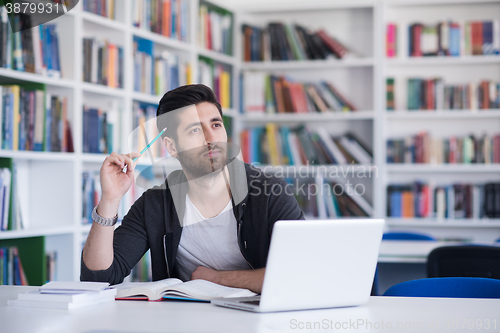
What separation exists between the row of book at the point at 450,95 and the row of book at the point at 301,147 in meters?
0.42

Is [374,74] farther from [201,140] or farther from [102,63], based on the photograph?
[201,140]

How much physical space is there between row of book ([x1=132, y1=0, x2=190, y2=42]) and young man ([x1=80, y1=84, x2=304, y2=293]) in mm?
1663

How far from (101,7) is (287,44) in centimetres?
155

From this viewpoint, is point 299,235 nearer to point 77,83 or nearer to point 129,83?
point 77,83

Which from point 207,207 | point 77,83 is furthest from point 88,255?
point 77,83

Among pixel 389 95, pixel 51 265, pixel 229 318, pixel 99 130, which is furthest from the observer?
pixel 389 95

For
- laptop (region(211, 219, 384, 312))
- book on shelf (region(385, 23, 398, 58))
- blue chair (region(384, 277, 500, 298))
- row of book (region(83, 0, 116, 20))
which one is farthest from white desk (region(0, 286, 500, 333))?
book on shelf (region(385, 23, 398, 58))

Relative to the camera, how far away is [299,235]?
3.43ft

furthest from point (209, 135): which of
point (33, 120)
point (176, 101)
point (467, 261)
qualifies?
point (33, 120)

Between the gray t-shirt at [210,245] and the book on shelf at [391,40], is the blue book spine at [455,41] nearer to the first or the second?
the book on shelf at [391,40]

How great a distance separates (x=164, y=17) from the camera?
3.41m

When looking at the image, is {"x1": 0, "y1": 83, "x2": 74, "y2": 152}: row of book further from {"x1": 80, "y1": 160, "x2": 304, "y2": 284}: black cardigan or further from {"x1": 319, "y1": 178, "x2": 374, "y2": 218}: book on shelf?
{"x1": 319, "y1": 178, "x2": 374, "y2": 218}: book on shelf

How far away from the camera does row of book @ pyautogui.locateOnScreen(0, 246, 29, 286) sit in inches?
98.7

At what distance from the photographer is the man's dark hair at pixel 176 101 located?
1710 mm
